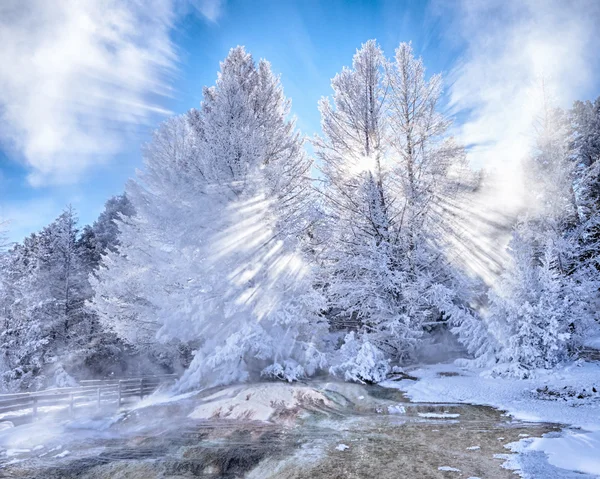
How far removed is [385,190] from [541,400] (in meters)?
8.91

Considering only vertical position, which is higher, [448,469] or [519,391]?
[448,469]

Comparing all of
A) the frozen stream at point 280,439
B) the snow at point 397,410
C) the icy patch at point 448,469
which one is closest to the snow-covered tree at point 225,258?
the frozen stream at point 280,439

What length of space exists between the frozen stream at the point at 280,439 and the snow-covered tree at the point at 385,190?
4086 mm

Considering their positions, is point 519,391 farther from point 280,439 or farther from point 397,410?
point 280,439

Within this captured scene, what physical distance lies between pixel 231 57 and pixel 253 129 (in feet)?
15.0

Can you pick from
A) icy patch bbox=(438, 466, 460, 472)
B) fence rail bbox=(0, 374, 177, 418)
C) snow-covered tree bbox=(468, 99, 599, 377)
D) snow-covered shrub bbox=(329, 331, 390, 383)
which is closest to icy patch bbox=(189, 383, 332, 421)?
snow-covered shrub bbox=(329, 331, 390, 383)

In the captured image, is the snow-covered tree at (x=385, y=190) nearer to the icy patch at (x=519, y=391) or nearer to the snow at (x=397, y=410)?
the icy patch at (x=519, y=391)

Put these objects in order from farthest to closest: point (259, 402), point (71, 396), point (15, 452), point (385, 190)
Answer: point (385, 190) → point (71, 396) → point (259, 402) → point (15, 452)

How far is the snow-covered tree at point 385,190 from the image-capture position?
12.8 m

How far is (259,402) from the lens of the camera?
8586 mm

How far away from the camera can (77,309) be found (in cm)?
2272

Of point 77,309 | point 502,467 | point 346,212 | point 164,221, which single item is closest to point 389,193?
point 346,212

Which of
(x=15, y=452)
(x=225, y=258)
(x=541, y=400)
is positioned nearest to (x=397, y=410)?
(x=541, y=400)

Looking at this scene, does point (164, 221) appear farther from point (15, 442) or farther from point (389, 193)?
point (389, 193)
